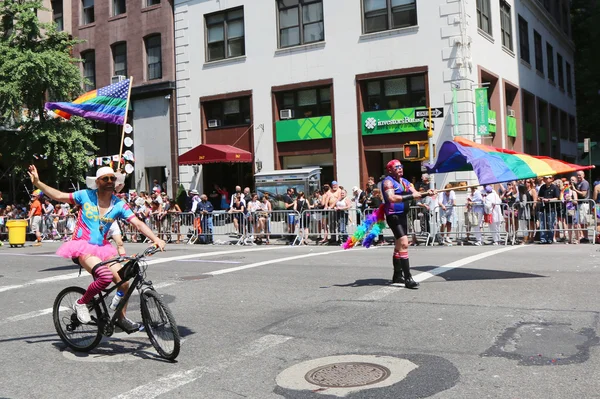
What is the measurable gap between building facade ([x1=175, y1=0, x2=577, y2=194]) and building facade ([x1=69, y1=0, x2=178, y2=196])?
67 cm

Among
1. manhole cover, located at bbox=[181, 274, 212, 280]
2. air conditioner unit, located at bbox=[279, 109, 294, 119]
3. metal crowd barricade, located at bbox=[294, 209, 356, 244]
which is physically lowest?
manhole cover, located at bbox=[181, 274, 212, 280]

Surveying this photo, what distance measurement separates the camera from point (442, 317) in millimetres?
7539

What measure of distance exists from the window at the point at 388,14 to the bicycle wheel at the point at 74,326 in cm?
2038

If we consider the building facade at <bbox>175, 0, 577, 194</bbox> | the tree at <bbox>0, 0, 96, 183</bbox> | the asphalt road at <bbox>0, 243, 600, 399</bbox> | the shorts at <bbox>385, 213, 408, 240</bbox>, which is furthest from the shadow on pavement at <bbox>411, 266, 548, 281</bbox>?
the tree at <bbox>0, 0, 96, 183</bbox>

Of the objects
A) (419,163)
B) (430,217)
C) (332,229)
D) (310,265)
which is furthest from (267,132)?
(310,265)

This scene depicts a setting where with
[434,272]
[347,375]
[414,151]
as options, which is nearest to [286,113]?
[414,151]

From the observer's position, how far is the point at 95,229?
265 inches

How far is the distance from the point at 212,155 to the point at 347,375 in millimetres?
21515

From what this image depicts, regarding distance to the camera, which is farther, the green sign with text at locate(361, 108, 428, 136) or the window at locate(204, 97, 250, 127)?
the window at locate(204, 97, 250, 127)

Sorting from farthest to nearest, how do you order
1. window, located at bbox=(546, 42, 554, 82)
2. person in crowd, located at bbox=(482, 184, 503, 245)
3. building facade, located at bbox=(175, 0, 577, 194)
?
window, located at bbox=(546, 42, 554, 82) → building facade, located at bbox=(175, 0, 577, 194) → person in crowd, located at bbox=(482, 184, 503, 245)

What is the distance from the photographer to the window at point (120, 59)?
31844mm

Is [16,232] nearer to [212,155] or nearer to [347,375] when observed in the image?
[212,155]

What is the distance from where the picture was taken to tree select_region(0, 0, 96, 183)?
1117 inches

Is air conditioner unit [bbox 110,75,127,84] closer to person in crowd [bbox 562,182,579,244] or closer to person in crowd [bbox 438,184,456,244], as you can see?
person in crowd [bbox 438,184,456,244]
